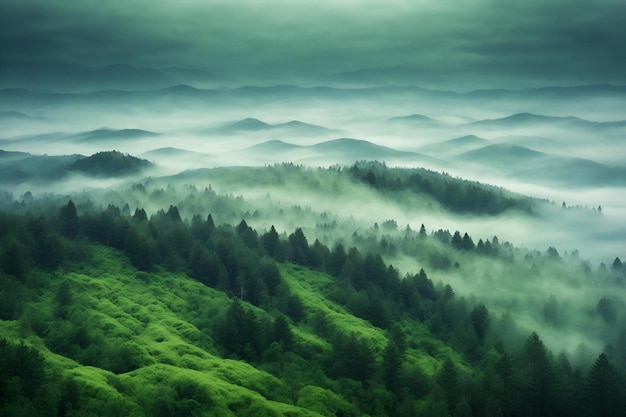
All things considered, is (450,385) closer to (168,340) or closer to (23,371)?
(168,340)

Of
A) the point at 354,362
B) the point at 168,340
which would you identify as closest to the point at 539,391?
the point at 354,362

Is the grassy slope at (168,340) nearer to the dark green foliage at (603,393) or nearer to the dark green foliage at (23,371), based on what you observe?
the dark green foliage at (23,371)

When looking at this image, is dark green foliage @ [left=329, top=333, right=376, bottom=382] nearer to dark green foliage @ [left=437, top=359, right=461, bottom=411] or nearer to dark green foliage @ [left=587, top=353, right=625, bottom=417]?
dark green foliage @ [left=437, top=359, right=461, bottom=411]

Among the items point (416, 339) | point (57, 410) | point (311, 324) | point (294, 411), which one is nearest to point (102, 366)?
point (57, 410)

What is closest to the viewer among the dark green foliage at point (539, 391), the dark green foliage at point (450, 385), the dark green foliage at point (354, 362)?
the dark green foliage at point (450, 385)

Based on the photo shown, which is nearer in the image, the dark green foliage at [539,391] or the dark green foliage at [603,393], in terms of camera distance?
the dark green foliage at [539,391]

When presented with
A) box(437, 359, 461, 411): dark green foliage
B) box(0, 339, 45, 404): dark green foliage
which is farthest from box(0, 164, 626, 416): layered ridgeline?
box(437, 359, 461, 411): dark green foliage

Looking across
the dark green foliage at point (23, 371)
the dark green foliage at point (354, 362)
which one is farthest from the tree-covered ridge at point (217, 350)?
the dark green foliage at point (23, 371)

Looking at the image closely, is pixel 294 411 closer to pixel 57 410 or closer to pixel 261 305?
pixel 57 410
